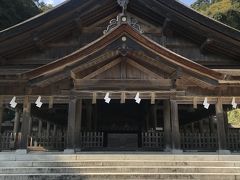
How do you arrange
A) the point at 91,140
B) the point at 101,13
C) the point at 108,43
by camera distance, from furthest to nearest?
the point at 101,13 → the point at 91,140 → the point at 108,43

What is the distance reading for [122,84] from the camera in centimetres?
1126

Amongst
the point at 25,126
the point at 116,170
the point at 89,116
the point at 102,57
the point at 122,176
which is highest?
the point at 102,57

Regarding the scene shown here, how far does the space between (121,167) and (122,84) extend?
3.70 meters

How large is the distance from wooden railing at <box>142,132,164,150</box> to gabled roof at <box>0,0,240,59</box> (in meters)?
4.76

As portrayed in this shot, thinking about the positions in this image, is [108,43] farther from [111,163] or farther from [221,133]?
[221,133]

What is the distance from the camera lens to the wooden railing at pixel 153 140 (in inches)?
474

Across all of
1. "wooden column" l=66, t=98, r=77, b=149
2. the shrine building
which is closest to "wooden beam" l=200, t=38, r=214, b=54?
the shrine building

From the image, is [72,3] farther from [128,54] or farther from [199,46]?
[199,46]

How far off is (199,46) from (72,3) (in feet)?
20.2

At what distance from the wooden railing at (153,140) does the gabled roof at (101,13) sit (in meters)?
4.76

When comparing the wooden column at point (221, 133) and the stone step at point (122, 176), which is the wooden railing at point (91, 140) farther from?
the wooden column at point (221, 133)

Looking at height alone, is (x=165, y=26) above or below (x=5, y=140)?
above

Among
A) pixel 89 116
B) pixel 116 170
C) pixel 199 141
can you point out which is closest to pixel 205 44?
pixel 199 141

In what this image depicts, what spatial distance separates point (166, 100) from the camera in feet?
39.3
